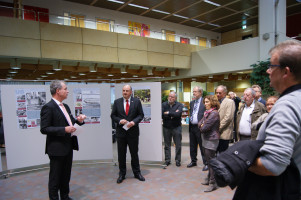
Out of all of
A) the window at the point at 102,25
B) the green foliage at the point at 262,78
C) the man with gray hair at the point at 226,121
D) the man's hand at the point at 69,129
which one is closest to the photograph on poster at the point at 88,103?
the man's hand at the point at 69,129

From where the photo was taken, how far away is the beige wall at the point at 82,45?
6829mm

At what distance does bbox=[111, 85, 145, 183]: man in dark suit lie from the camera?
3537 millimetres

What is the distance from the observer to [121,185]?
3.43 meters

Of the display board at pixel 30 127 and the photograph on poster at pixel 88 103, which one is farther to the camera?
the photograph on poster at pixel 88 103

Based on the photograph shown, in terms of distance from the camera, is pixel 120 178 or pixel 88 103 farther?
pixel 88 103

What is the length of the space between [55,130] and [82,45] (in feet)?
21.2

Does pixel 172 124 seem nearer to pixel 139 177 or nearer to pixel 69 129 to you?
pixel 139 177

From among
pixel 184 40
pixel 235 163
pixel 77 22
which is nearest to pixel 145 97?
pixel 235 163

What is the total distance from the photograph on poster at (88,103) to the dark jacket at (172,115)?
58.5 inches

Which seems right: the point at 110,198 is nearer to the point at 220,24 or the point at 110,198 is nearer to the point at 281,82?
the point at 281,82

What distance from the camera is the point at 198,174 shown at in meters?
3.83

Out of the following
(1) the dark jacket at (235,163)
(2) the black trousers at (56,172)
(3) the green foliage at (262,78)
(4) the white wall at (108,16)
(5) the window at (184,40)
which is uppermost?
(4) the white wall at (108,16)

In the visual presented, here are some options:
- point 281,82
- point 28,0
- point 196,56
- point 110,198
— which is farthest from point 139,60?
point 281,82

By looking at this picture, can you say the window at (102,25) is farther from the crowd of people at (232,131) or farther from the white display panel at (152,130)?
the crowd of people at (232,131)
